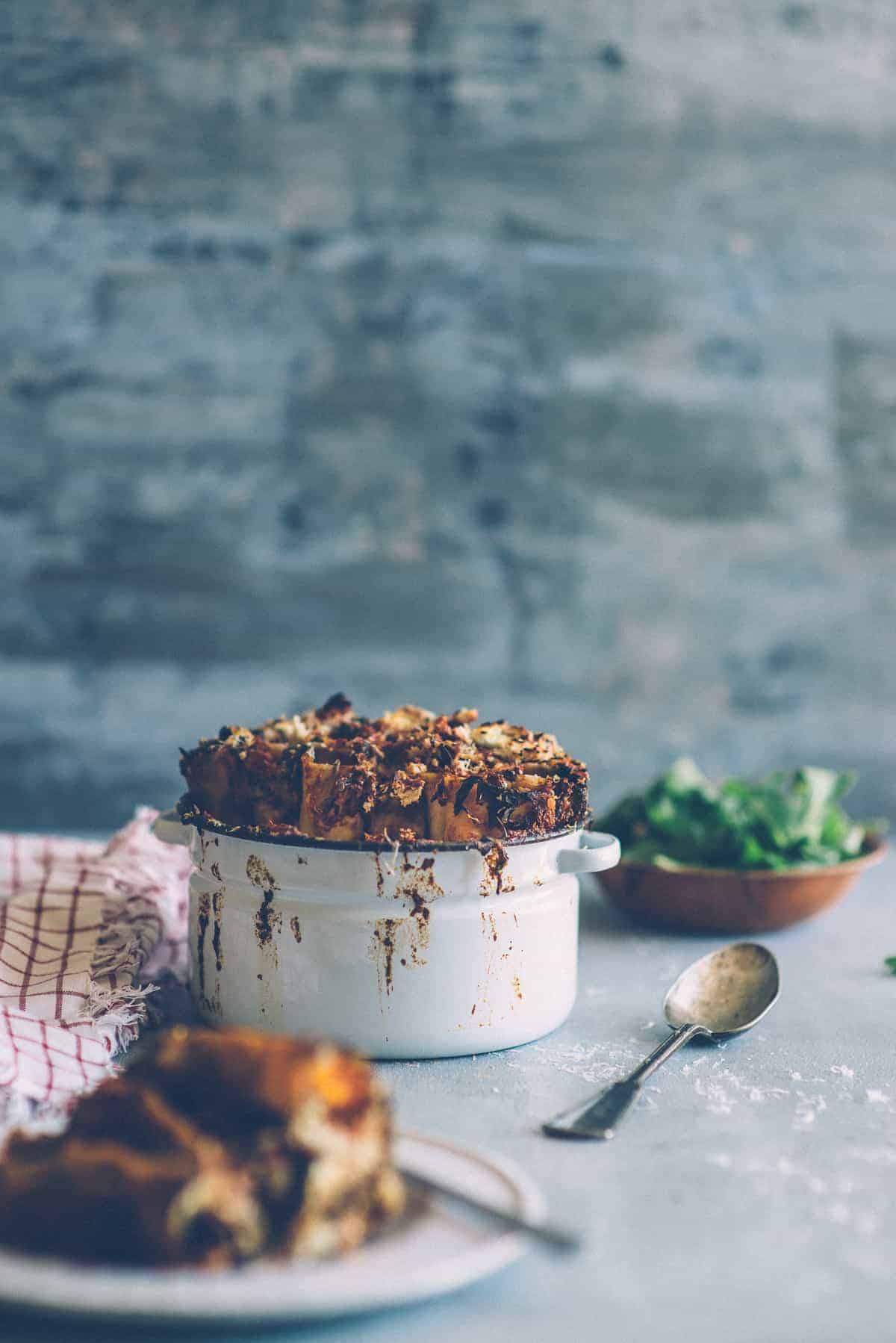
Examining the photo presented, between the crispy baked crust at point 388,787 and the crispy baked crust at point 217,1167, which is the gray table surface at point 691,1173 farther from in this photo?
the crispy baked crust at point 388,787

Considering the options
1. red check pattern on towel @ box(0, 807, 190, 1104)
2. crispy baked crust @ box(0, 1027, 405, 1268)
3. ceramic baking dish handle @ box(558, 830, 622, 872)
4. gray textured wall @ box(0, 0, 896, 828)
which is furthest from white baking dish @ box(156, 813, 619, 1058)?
gray textured wall @ box(0, 0, 896, 828)

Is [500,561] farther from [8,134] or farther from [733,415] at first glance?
[8,134]

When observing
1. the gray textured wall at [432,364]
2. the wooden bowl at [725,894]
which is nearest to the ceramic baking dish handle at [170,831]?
the wooden bowl at [725,894]

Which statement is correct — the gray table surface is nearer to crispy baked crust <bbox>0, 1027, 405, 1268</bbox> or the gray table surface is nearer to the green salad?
crispy baked crust <bbox>0, 1027, 405, 1268</bbox>

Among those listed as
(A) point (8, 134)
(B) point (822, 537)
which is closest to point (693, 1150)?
(B) point (822, 537)

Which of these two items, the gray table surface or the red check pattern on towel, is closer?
the gray table surface

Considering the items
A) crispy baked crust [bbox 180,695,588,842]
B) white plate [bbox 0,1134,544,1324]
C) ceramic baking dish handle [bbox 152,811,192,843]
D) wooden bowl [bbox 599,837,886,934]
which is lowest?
wooden bowl [bbox 599,837,886,934]
